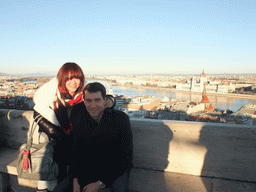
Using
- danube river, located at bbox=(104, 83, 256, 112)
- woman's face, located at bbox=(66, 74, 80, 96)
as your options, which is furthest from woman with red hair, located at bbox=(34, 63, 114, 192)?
danube river, located at bbox=(104, 83, 256, 112)

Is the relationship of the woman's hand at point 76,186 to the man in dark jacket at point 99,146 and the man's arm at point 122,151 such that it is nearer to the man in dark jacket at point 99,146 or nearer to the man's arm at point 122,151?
the man in dark jacket at point 99,146

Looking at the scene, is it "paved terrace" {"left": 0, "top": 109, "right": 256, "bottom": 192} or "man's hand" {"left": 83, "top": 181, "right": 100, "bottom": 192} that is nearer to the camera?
"man's hand" {"left": 83, "top": 181, "right": 100, "bottom": 192}

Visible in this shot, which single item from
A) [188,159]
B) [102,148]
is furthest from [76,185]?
[188,159]

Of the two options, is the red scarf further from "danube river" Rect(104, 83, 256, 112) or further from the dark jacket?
"danube river" Rect(104, 83, 256, 112)

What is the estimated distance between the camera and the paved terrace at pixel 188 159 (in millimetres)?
1196

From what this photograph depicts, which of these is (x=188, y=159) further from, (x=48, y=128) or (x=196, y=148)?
(x=48, y=128)

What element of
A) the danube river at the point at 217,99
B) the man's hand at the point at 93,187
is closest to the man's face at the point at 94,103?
the man's hand at the point at 93,187

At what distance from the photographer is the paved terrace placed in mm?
1196

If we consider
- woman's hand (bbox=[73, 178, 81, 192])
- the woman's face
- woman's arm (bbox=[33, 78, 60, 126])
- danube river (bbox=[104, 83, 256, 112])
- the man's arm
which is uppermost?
the woman's face

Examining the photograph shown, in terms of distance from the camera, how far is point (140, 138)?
4.58ft

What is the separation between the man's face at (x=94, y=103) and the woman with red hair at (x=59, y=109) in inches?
3.1

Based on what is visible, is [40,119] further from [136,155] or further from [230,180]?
[230,180]

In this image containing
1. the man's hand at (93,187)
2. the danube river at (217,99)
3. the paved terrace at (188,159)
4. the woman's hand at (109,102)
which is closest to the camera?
the man's hand at (93,187)

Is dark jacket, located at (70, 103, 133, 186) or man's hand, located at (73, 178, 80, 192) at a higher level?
dark jacket, located at (70, 103, 133, 186)
